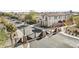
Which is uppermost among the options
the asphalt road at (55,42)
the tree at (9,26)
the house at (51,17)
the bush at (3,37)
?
the house at (51,17)

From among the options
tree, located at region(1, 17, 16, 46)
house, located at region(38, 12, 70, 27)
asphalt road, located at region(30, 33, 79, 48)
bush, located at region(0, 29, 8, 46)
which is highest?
house, located at region(38, 12, 70, 27)

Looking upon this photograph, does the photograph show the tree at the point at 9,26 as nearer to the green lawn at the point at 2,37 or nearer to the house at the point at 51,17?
the green lawn at the point at 2,37

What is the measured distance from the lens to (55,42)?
2.11m

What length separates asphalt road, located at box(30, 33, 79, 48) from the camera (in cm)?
210

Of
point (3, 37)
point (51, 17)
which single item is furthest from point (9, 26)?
point (51, 17)

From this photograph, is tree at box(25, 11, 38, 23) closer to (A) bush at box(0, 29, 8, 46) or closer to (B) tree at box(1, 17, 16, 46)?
(B) tree at box(1, 17, 16, 46)

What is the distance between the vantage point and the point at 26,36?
6.92ft

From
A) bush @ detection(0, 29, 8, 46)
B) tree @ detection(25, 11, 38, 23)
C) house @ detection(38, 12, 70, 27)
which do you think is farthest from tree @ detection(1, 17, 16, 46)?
house @ detection(38, 12, 70, 27)

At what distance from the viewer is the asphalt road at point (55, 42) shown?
210 cm

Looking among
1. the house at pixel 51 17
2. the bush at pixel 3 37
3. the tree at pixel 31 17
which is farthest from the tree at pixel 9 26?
the house at pixel 51 17
